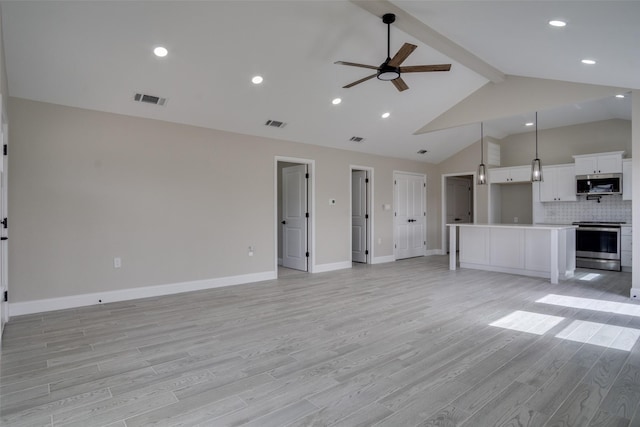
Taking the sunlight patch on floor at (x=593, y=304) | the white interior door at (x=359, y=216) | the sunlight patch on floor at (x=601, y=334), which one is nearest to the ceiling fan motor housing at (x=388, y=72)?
the sunlight patch on floor at (x=601, y=334)

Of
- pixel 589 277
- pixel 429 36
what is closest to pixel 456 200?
pixel 589 277

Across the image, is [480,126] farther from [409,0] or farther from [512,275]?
[409,0]

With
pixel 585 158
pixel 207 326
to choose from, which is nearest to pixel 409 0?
pixel 207 326

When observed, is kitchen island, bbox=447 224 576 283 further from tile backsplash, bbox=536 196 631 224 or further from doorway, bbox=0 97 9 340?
doorway, bbox=0 97 9 340

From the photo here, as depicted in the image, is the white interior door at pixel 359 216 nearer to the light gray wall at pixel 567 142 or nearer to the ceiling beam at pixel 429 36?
the ceiling beam at pixel 429 36

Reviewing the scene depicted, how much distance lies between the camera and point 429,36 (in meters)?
4.21

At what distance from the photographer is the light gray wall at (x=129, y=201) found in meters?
4.10

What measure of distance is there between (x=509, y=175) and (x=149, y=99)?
25.4ft

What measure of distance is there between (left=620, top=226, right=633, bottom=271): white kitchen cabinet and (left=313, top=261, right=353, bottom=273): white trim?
5.19 m

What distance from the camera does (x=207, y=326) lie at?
365 centimetres

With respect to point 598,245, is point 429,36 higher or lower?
higher

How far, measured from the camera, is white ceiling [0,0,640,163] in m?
3.23

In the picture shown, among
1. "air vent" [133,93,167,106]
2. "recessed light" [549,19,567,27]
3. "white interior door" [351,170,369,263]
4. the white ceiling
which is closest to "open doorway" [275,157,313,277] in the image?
the white ceiling

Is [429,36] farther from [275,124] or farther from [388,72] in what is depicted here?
[275,124]
